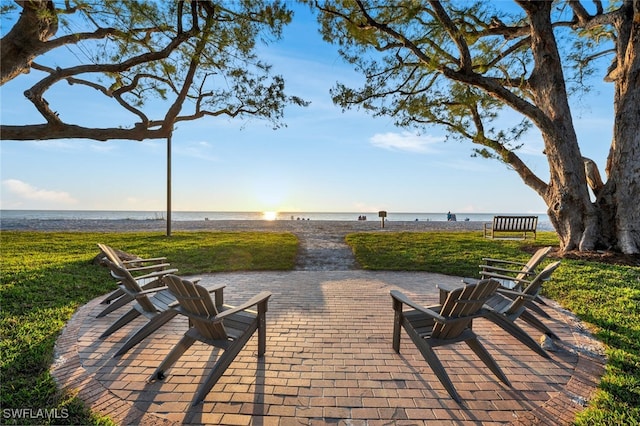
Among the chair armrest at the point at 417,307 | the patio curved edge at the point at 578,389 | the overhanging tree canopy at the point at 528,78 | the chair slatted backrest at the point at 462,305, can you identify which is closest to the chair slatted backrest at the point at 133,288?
the chair armrest at the point at 417,307

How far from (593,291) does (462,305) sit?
4.89 m

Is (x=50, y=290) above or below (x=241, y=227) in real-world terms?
below

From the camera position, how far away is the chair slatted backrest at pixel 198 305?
2.63m

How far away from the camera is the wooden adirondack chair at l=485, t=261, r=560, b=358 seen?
11.3 ft

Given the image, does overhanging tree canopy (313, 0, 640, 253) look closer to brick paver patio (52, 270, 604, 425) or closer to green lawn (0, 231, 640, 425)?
green lawn (0, 231, 640, 425)

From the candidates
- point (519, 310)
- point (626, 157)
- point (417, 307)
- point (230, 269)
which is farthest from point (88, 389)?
point (626, 157)

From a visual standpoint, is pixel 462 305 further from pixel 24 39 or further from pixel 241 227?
pixel 241 227

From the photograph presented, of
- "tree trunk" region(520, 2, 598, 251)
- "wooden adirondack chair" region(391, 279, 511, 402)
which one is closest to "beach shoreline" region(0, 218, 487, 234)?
"tree trunk" region(520, 2, 598, 251)

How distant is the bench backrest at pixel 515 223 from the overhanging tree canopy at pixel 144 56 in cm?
975

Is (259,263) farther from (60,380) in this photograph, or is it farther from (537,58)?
(537,58)

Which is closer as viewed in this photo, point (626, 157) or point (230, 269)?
point (230, 269)

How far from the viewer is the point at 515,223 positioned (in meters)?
13.0

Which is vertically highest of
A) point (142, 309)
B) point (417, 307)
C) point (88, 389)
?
point (417, 307)

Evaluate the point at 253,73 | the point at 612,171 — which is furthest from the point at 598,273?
the point at 253,73
